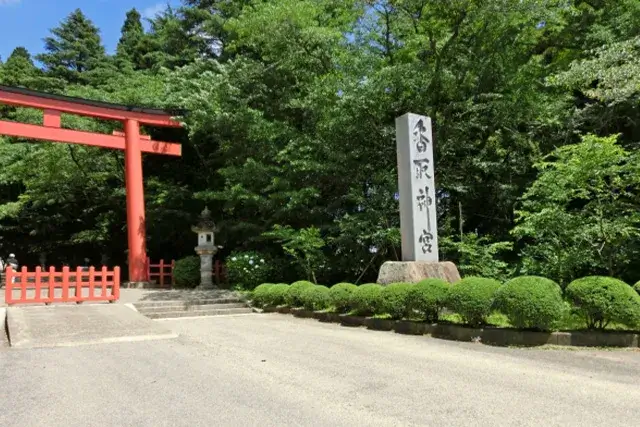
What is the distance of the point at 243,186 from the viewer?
1327cm

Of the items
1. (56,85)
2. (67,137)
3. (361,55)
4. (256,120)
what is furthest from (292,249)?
(56,85)

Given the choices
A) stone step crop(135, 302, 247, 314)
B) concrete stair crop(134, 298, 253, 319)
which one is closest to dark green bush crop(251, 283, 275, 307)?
concrete stair crop(134, 298, 253, 319)

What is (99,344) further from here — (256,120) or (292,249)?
(256,120)

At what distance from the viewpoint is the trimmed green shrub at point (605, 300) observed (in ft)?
17.1

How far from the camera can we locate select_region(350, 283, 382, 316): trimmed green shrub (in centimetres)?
761

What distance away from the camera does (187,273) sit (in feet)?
50.0

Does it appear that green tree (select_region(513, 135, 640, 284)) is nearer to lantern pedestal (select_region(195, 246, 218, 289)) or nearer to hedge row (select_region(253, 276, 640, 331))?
hedge row (select_region(253, 276, 640, 331))

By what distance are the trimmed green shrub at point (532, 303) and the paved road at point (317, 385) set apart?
383 millimetres

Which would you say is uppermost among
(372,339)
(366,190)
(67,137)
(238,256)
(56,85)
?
(56,85)

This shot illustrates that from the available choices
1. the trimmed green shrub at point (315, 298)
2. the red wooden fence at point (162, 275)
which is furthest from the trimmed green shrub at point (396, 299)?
the red wooden fence at point (162, 275)

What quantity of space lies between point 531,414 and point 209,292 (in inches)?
421

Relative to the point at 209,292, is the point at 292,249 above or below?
above

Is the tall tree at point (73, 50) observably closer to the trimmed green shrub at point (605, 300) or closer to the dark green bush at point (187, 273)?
the dark green bush at point (187, 273)

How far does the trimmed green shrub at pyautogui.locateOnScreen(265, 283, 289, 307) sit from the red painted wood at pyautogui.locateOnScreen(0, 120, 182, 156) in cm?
798
